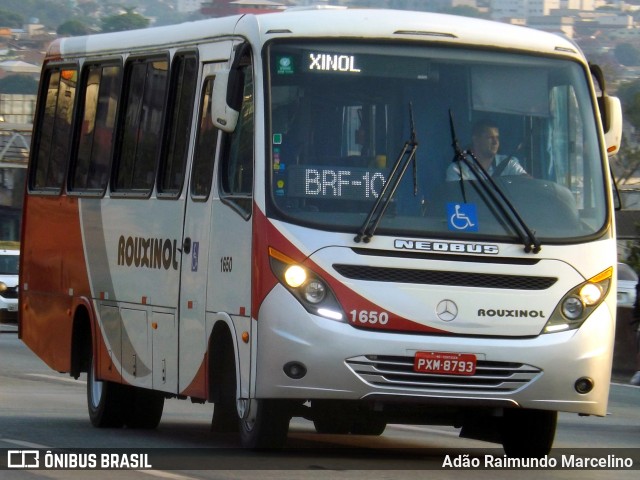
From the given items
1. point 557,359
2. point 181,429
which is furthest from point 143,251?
point 557,359

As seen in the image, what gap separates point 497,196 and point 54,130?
6.18 m

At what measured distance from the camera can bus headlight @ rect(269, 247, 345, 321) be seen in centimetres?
1114

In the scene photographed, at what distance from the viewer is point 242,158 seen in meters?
12.0

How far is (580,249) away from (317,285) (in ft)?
5.52

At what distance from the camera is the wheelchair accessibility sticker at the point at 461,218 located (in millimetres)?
11492

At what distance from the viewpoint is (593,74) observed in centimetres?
1258

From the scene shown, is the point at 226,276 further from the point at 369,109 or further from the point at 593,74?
the point at 593,74

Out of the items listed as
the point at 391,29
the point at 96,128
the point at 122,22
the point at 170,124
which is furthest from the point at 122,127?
the point at 122,22

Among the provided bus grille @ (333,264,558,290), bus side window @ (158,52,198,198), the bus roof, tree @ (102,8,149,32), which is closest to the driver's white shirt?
bus grille @ (333,264,558,290)

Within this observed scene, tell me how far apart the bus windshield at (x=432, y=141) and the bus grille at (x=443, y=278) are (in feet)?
0.79

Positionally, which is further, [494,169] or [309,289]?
[494,169]

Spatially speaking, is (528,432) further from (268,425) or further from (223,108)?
(223,108)

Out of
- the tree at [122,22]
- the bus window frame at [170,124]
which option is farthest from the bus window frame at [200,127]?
the tree at [122,22]

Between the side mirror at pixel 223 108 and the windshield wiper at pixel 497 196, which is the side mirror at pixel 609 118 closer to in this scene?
the windshield wiper at pixel 497 196
